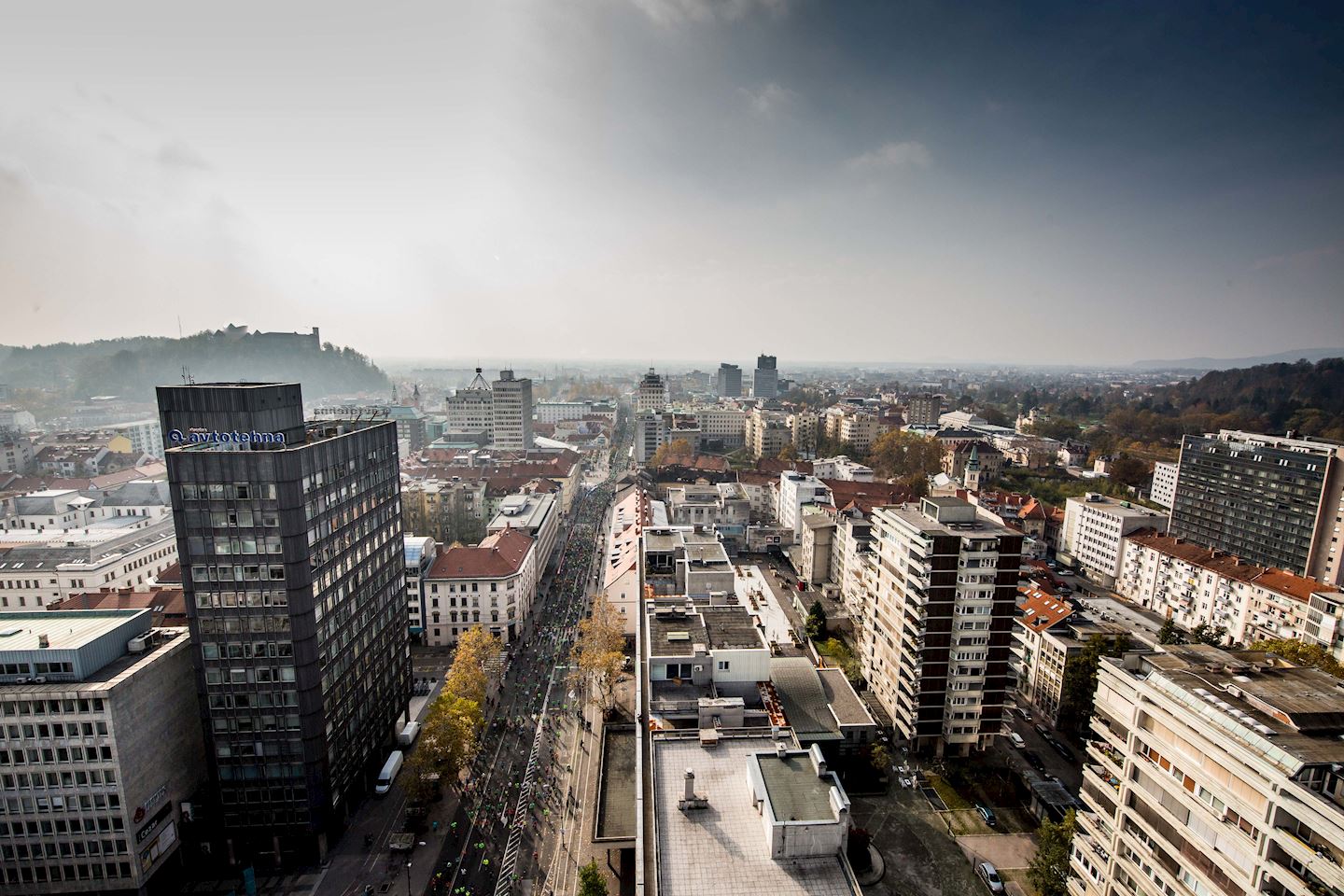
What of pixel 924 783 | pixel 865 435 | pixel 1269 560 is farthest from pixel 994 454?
pixel 924 783

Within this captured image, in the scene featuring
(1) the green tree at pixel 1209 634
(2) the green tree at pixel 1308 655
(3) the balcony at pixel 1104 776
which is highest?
(3) the balcony at pixel 1104 776

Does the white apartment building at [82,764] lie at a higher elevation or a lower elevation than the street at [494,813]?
higher

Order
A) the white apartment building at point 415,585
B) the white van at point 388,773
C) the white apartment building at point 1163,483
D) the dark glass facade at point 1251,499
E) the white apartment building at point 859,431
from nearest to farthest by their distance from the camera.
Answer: the white van at point 388,773 → the white apartment building at point 415,585 → the dark glass facade at point 1251,499 → the white apartment building at point 1163,483 → the white apartment building at point 859,431

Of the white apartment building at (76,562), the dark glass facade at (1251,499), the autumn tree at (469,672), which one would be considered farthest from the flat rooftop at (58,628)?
the dark glass facade at (1251,499)

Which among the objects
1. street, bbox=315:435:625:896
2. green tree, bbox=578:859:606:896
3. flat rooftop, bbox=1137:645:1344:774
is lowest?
street, bbox=315:435:625:896

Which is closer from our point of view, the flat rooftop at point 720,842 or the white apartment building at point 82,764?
the flat rooftop at point 720,842

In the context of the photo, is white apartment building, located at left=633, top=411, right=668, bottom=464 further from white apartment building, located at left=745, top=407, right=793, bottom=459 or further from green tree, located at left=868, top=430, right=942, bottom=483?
green tree, located at left=868, top=430, right=942, bottom=483

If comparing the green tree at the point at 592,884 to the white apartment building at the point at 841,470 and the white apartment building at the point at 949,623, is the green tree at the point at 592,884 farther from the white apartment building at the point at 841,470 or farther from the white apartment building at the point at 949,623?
the white apartment building at the point at 841,470

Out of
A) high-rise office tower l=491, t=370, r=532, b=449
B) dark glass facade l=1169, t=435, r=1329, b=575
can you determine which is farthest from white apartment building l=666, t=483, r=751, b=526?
high-rise office tower l=491, t=370, r=532, b=449
